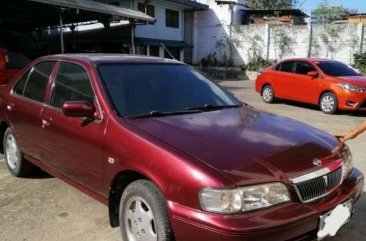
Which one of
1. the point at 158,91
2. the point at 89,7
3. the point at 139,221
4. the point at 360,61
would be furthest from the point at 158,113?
the point at 360,61

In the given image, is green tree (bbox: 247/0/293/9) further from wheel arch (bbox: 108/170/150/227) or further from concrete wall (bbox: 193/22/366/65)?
wheel arch (bbox: 108/170/150/227)

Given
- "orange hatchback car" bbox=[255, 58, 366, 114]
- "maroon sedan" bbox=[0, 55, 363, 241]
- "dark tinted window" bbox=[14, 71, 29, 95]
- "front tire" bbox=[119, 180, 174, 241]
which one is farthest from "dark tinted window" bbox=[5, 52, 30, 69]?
"orange hatchback car" bbox=[255, 58, 366, 114]

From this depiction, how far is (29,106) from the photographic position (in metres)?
5.26

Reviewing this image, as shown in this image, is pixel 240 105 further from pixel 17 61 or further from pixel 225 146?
pixel 17 61

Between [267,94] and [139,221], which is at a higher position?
[139,221]

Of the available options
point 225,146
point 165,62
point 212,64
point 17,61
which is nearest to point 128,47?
point 212,64

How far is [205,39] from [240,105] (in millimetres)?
26354

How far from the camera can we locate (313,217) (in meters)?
3.19

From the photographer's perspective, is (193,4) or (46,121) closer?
(46,121)

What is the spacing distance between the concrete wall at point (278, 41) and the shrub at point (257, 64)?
682 millimetres

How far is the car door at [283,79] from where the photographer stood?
13914 mm

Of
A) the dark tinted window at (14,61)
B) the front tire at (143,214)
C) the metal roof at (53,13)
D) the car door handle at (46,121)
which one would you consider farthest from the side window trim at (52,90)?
the metal roof at (53,13)

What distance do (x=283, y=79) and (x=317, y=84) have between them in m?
1.48

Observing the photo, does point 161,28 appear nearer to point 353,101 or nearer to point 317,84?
point 317,84
